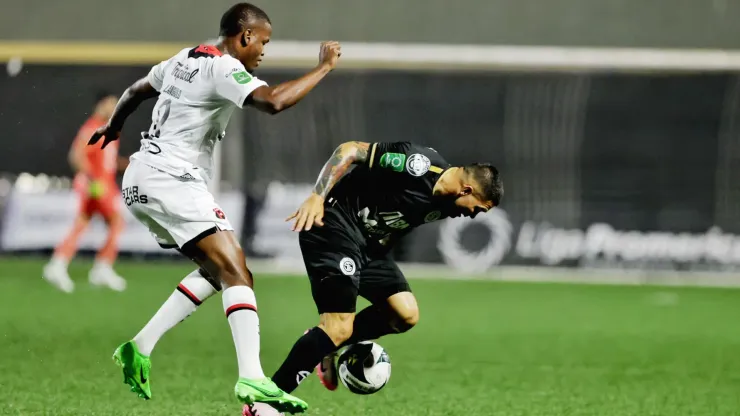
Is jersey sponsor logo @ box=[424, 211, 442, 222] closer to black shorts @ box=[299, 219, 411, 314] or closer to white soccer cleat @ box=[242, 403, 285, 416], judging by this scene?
black shorts @ box=[299, 219, 411, 314]

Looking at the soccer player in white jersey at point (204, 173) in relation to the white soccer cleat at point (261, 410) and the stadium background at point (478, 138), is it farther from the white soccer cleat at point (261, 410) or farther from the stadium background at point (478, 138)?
the stadium background at point (478, 138)

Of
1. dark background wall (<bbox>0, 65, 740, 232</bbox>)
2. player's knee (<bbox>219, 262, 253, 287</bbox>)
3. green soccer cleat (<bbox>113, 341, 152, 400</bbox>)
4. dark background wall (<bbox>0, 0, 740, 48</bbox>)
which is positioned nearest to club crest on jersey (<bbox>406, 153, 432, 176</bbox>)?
player's knee (<bbox>219, 262, 253, 287</bbox>)

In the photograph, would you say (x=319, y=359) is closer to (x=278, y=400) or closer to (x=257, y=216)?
(x=278, y=400)

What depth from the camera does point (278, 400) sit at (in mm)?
5488

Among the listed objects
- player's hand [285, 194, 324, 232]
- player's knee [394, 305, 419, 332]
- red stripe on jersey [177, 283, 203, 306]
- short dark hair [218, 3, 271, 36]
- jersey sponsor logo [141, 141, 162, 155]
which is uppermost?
short dark hair [218, 3, 271, 36]

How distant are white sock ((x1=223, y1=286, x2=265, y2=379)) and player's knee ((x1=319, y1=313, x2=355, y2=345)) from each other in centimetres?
44

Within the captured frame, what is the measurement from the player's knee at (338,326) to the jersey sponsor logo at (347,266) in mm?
219

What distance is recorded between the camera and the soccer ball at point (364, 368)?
6.47 m

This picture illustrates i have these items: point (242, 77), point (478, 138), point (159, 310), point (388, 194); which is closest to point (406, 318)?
point (388, 194)

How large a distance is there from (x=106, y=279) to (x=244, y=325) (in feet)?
28.2

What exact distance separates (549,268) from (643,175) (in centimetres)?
208

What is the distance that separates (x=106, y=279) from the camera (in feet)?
45.5

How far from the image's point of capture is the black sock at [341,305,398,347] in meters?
6.58

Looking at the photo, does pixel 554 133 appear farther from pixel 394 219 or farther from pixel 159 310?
pixel 159 310
